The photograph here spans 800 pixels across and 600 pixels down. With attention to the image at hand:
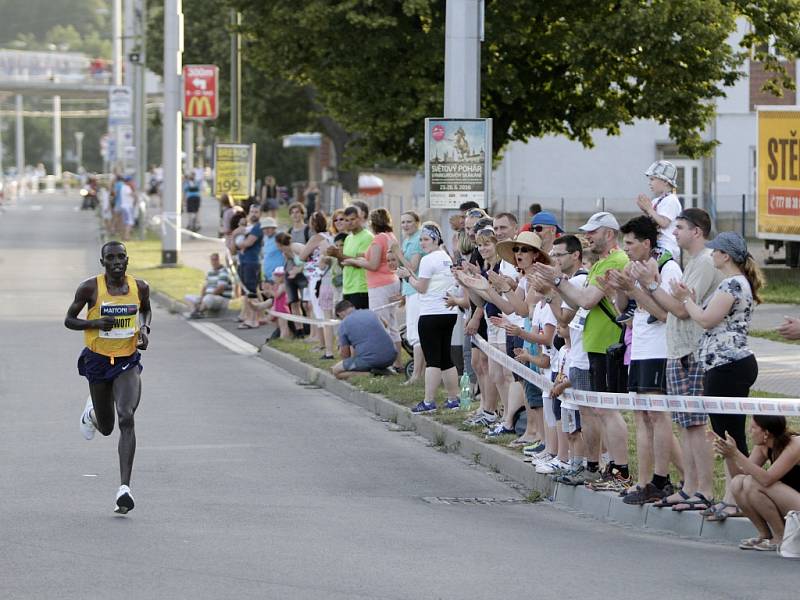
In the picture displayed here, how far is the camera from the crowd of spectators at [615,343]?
9742 millimetres

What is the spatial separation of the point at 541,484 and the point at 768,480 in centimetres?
268

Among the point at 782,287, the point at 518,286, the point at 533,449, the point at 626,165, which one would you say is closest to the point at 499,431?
the point at 533,449

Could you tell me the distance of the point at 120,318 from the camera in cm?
1105

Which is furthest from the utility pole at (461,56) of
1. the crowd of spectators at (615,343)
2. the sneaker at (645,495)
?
the sneaker at (645,495)

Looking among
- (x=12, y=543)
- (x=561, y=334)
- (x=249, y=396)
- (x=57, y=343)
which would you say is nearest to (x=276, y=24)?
(x=57, y=343)

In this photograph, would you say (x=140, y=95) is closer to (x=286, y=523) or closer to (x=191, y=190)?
(x=191, y=190)

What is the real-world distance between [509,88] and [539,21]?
4.89ft

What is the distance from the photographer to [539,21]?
3059 centimetres

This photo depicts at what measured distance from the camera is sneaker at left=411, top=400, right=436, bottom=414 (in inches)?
602

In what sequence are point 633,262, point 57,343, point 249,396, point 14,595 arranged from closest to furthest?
point 14,595 → point 633,262 → point 249,396 → point 57,343

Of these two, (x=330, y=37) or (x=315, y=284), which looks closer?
(x=315, y=284)

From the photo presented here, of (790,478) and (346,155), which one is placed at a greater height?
(346,155)

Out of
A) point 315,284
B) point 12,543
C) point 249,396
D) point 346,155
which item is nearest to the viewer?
point 12,543

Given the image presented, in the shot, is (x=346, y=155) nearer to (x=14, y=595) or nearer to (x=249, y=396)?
(x=249, y=396)
